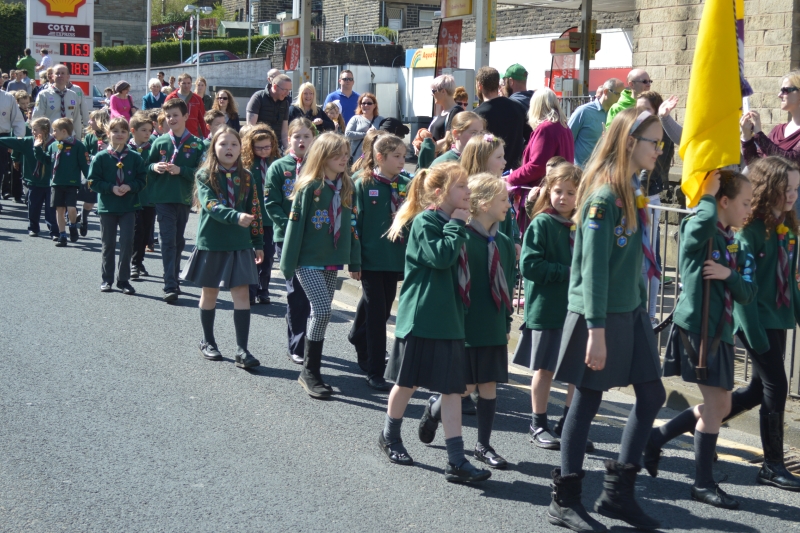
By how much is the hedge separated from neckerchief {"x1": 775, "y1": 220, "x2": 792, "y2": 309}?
48.4 m

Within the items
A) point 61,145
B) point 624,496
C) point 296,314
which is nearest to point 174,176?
point 296,314

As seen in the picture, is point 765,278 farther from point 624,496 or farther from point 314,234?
point 314,234

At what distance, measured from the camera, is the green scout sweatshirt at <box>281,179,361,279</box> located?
6.86m

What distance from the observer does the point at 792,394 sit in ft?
21.6

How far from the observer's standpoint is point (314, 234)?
6.92m

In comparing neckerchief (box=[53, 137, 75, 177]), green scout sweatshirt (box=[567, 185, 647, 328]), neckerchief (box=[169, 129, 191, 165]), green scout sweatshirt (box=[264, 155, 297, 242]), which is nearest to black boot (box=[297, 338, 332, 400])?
green scout sweatshirt (box=[264, 155, 297, 242])

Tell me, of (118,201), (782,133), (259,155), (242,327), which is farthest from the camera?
(118,201)

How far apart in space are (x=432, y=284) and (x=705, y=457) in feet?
5.51


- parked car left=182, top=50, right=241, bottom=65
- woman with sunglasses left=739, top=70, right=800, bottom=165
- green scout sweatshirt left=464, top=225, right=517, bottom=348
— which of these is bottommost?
green scout sweatshirt left=464, top=225, right=517, bottom=348

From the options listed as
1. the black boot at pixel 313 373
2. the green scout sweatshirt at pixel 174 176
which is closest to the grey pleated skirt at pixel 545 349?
the black boot at pixel 313 373

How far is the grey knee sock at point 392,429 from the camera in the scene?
5562 mm

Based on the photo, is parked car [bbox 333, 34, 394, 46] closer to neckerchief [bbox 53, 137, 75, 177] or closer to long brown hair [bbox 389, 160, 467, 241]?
neckerchief [bbox 53, 137, 75, 177]

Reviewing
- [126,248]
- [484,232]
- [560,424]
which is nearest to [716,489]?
[560,424]

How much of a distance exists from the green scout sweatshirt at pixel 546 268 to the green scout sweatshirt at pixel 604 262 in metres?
0.99
